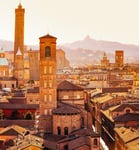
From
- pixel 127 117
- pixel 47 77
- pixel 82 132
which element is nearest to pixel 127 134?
pixel 127 117

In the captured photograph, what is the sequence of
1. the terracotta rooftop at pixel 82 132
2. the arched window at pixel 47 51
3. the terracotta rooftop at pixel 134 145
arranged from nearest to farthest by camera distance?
1. the terracotta rooftop at pixel 134 145
2. the terracotta rooftop at pixel 82 132
3. the arched window at pixel 47 51

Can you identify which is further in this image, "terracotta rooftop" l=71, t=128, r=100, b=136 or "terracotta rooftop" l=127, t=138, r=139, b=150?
"terracotta rooftop" l=71, t=128, r=100, b=136

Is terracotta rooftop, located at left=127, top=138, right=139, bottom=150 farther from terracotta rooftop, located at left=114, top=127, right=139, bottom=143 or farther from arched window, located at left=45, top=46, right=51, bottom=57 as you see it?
arched window, located at left=45, top=46, right=51, bottom=57

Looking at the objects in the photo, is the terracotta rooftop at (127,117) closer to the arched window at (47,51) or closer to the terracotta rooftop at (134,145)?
the terracotta rooftop at (134,145)

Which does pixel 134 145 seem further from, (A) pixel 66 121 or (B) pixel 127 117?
(A) pixel 66 121

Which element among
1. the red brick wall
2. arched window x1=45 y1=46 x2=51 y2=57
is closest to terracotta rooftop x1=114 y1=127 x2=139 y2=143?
the red brick wall

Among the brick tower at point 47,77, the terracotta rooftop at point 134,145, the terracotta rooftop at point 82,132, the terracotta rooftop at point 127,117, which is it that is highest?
the brick tower at point 47,77

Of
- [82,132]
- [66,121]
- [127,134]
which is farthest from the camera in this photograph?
[66,121]

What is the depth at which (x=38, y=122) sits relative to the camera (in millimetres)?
59562

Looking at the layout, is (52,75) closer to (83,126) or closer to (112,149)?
(83,126)

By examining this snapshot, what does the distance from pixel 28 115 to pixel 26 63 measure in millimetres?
71442

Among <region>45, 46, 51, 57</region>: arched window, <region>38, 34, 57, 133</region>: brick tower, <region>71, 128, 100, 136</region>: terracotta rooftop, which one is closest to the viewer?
<region>71, 128, 100, 136</region>: terracotta rooftop

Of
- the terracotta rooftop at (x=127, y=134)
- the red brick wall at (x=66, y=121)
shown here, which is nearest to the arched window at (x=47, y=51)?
the red brick wall at (x=66, y=121)

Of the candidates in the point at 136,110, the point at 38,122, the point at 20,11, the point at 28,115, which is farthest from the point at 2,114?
the point at 20,11
